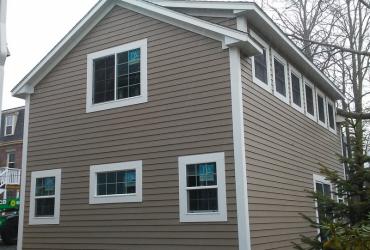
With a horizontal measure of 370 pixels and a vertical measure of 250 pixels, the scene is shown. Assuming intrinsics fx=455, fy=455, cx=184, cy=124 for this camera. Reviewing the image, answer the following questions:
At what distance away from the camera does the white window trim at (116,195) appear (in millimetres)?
10859

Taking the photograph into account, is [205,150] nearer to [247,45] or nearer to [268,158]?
[268,158]

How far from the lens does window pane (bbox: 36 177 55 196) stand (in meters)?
12.6

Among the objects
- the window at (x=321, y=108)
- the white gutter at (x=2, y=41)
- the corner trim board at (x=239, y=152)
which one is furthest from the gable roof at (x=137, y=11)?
the white gutter at (x=2, y=41)

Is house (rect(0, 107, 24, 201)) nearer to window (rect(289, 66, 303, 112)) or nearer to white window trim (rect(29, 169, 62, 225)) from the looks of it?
white window trim (rect(29, 169, 62, 225))

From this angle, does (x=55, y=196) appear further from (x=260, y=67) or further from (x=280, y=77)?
(x=280, y=77)

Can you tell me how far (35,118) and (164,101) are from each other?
4637mm

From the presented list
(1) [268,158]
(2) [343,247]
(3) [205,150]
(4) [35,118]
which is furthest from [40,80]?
(2) [343,247]

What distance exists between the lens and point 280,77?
12664 millimetres

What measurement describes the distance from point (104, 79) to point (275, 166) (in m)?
5.07

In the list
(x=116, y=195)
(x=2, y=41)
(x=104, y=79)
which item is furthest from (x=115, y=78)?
(x=2, y=41)

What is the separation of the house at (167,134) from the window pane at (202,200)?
0.03m

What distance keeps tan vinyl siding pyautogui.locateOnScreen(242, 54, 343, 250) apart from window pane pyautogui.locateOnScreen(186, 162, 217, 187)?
0.78 meters

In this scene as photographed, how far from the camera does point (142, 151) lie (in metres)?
11.0

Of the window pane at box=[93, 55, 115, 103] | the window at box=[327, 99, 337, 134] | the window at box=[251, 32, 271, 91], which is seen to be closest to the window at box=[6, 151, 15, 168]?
the window pane at box=[93, 55, 115, 103]
